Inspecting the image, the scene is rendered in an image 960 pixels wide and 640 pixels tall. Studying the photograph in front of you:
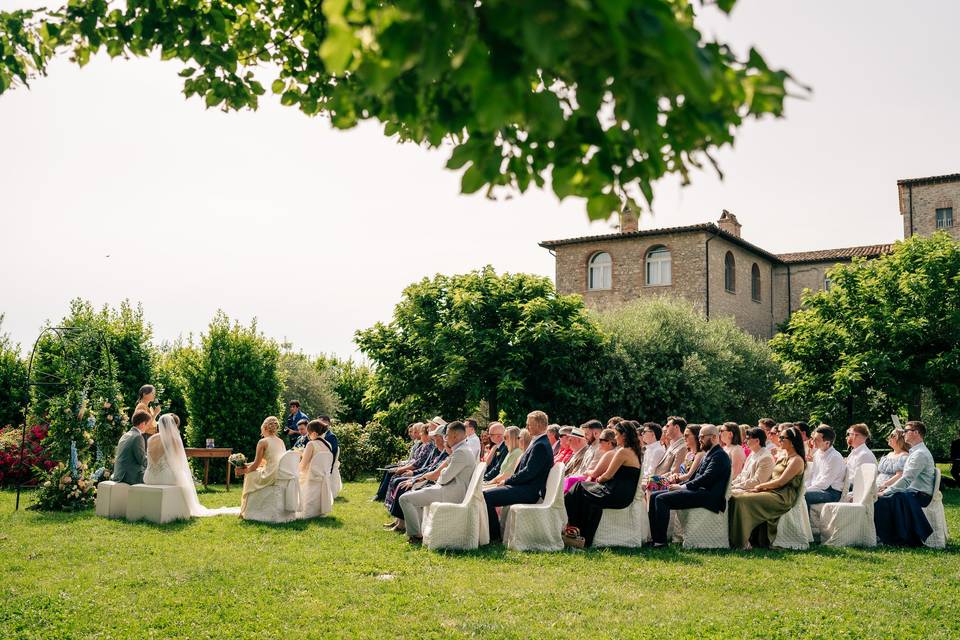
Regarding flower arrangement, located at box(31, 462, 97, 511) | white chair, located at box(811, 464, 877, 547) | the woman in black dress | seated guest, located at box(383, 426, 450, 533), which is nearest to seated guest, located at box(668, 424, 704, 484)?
the woman in black dress

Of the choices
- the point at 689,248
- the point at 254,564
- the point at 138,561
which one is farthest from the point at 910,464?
the point at 689,248

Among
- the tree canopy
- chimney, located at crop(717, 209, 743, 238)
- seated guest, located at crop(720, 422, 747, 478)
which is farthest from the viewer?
chimney, located at crop(717, 209, 743, 238)

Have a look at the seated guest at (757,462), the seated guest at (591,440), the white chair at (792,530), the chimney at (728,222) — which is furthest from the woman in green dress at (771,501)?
the chimney at (728,222)

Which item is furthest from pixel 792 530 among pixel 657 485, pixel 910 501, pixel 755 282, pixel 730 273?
pixel 755 282

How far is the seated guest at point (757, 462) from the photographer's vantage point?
1192 cm

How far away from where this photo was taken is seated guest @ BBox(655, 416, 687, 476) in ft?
44.7

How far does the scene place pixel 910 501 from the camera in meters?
11.8

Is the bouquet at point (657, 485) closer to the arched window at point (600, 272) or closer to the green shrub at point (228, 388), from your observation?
the green shrub at point (228, 388)

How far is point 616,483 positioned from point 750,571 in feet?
7.52

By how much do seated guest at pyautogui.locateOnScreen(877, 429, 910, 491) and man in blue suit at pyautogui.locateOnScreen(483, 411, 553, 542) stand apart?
5.24 meters

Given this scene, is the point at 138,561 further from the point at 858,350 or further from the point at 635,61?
the point at 858,350

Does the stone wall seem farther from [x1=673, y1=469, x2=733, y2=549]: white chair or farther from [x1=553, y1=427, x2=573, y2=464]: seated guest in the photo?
[x1=673, y1=469, x2=733, y2=549]: white chair

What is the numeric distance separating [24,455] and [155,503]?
8793 mm

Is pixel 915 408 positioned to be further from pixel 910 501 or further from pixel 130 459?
pixel 130 459
